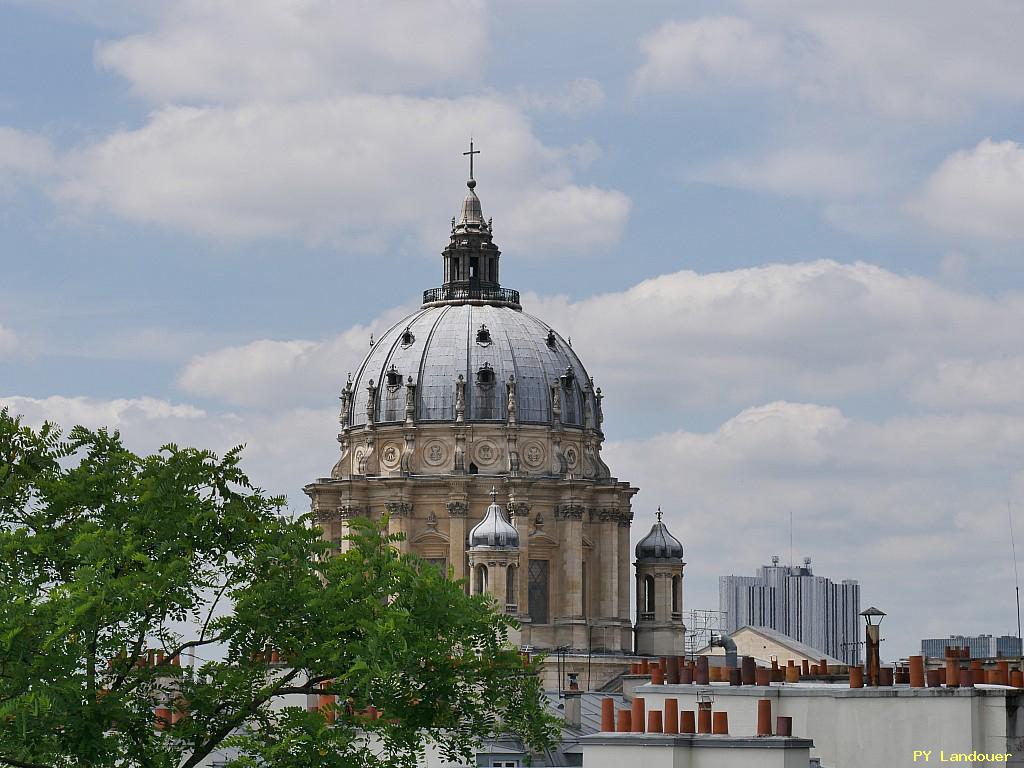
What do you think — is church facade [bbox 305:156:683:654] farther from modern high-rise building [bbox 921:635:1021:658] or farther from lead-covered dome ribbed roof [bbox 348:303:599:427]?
modern high-rise building [bbox 921:635:1021:658]

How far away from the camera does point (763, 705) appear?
4391 cm

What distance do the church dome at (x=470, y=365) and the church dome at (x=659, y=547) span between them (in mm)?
7419

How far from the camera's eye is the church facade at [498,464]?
141875mm

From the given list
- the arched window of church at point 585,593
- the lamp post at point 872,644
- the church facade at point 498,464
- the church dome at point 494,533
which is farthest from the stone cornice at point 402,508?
the lamp post at point 872,644

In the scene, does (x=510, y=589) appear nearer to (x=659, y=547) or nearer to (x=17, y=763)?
(x=659, y=547)

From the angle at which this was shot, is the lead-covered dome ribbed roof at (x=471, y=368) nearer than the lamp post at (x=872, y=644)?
No

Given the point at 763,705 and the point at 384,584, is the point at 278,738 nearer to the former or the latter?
the point at 384,584

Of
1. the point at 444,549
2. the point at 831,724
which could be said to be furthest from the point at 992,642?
the point at 831,724

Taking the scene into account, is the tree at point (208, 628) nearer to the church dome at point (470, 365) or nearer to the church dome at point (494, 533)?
the church dome at point (494, 533)

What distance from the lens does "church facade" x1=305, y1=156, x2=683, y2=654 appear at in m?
142

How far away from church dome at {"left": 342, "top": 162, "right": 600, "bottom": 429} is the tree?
105m

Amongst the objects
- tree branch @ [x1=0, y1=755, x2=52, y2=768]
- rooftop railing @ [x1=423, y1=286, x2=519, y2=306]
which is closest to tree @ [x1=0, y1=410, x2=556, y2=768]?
tree branch @ [x1=0, y1=755, x2=52, y2=768]

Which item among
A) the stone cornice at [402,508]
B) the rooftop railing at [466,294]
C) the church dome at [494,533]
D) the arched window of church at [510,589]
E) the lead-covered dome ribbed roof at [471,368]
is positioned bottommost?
the arched window of church at [510,589]

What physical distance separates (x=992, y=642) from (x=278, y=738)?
70.5 meters
